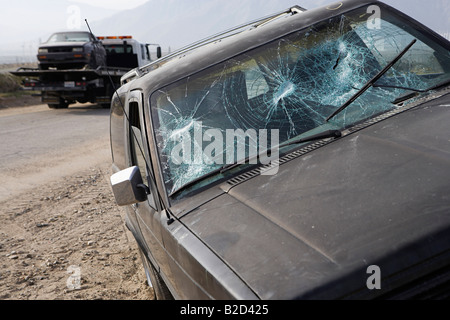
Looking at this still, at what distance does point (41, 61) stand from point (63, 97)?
150 centimetres

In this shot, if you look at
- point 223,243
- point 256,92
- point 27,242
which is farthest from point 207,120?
point 27,242

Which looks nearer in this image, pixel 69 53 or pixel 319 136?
pixel 319 136

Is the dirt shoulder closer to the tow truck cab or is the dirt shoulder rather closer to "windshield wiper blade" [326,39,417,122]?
"windshield wiper blade" [326,39,417,122]

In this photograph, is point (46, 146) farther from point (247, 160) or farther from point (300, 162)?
point (300, 162)

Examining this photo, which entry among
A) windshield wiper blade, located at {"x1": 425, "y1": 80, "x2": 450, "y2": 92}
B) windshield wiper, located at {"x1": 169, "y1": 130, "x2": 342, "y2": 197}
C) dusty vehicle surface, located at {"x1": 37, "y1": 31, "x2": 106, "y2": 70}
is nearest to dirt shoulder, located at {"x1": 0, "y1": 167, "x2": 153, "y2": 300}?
windshield wiper, located at {"x1": 169, "y1": 130, "x2": 342, "y2": 197}

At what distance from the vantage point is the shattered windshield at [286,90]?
261 centimetres

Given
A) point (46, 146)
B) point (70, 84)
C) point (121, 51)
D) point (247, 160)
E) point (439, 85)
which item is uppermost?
point (121, 51)

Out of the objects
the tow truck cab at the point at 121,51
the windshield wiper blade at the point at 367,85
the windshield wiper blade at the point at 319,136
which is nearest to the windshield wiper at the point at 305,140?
the windshield wiper blade at the point at 319,136

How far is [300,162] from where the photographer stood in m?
2.31

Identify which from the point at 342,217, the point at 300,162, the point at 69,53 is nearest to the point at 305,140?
the point at 300,162

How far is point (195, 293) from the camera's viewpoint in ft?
6.36

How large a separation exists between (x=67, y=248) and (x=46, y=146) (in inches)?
247

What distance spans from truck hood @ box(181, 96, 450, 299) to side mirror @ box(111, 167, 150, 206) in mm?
466
